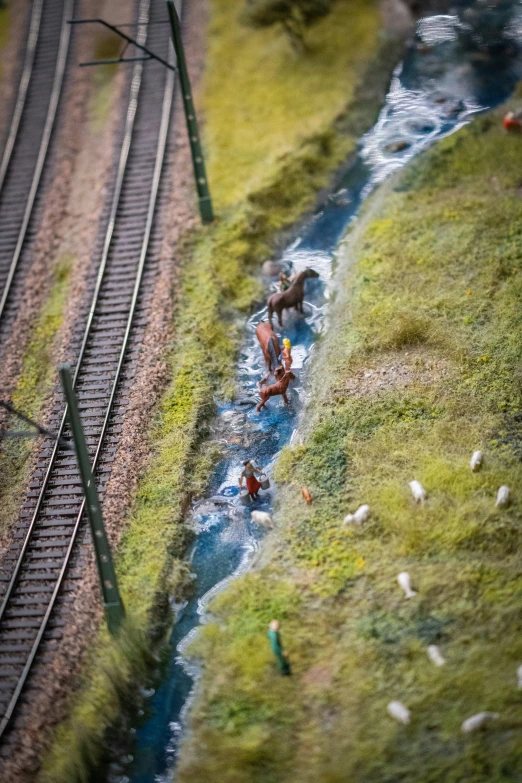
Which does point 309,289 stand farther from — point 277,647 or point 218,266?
point 277,647

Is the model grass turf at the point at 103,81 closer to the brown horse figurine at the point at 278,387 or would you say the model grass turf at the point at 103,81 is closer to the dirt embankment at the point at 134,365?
the dirt embankment at the point at 134,365

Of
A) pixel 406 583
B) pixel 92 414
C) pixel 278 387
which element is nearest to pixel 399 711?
pixel 406 583

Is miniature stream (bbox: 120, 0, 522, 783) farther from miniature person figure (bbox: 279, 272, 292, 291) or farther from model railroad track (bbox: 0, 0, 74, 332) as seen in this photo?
model railroad track (bbox: 0, 0, 74, 332)

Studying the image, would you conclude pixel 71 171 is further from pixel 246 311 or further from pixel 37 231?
pixel 246 311

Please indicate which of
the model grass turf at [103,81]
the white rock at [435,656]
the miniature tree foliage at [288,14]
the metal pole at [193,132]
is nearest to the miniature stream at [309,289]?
the metal pole at [193,132]

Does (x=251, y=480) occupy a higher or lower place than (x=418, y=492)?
higher

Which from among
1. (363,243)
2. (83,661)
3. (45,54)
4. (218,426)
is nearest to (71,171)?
(45,54)

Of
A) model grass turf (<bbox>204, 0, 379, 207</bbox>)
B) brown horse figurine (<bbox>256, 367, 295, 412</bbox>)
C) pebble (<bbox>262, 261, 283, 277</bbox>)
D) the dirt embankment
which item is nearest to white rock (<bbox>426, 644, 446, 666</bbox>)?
the dirt embankment
